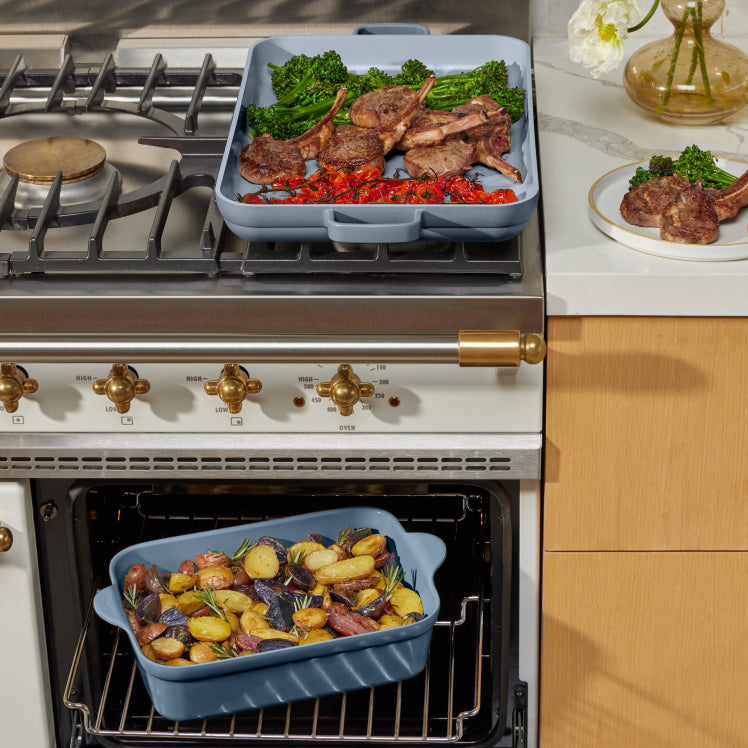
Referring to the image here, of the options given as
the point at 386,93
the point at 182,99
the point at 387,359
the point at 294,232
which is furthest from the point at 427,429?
the point at 182,99

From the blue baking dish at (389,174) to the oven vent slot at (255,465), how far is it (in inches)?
11.1

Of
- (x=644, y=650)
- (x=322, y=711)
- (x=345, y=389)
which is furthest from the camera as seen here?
(x=322, y=711)

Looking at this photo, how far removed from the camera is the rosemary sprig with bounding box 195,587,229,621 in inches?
54.1

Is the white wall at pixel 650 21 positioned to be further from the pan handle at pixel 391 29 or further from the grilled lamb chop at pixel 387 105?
the grilled lamb chop at pixel 387 105

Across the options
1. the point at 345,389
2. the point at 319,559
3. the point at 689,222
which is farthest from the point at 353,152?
the point at 319,559

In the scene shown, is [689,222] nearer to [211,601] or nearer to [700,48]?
[700,48]

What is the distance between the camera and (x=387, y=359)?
1241 millimetres

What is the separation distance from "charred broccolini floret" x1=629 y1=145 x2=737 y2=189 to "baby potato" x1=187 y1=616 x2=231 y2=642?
734 millimetres

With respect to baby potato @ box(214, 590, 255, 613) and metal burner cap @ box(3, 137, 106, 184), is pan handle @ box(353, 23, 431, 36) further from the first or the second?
baby potato @ box(214, 590, 255, 613)

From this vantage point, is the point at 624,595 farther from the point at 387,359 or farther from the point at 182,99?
the point at 182,99

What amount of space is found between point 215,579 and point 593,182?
0.70m

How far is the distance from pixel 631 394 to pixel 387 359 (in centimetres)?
31

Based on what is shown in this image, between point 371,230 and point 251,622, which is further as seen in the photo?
point 251,622

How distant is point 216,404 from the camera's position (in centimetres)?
137
